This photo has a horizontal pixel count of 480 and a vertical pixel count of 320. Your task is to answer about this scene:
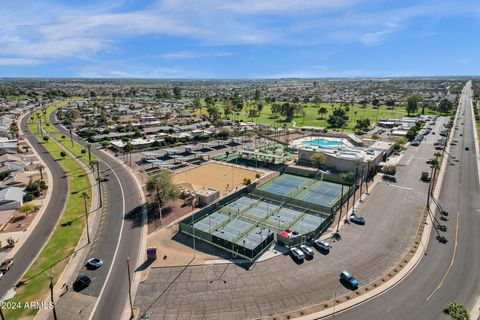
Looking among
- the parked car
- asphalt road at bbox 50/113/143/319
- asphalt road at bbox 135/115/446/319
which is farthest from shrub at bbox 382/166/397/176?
the parked car

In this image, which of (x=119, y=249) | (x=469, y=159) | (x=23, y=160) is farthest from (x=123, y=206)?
(x=469, y=159)

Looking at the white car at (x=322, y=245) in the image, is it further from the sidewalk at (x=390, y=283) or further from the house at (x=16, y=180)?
the house at (x=16, y=180)

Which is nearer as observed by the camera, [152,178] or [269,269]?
[269,269]

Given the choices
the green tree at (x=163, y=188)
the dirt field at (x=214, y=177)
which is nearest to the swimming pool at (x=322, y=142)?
the dirt field at (x=214, y=177)

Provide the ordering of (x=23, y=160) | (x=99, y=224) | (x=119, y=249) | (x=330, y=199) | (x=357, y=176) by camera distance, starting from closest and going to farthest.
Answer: (x=119, y=249)
(x=99, y=224)
(x=330, y=199)
(x=357, y=176)
(x=23, y=160)

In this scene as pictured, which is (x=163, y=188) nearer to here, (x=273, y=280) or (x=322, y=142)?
(x=273, y=280)

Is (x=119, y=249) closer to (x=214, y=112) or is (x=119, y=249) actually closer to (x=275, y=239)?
(x=275, y=239)

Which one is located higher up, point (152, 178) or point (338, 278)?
point (152, 178)

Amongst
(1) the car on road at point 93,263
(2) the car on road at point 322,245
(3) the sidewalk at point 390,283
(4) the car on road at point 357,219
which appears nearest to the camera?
(3) the sidewalk at point 390,283
